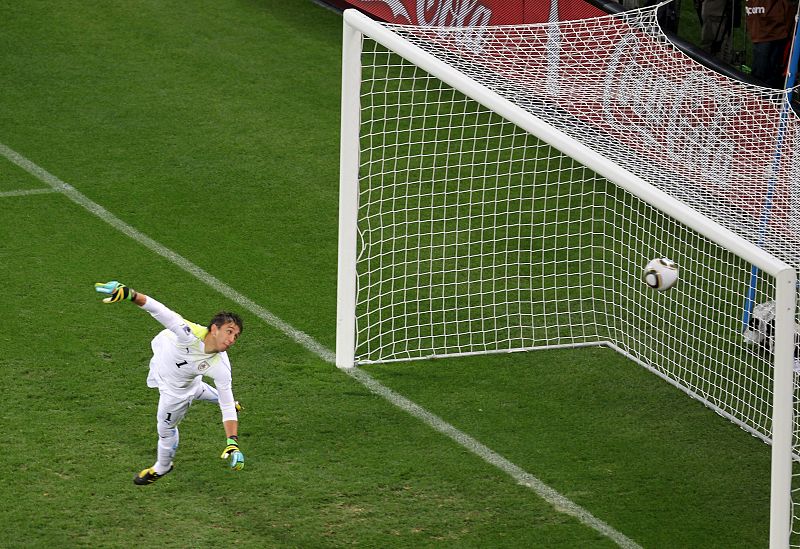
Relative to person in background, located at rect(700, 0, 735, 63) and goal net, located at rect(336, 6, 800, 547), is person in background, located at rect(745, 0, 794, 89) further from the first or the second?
goal net, located at rect(336, 6, 800, 547)

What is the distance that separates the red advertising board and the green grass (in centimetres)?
211

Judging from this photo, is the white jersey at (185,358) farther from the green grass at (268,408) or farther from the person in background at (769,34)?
the person in background at (769,34)

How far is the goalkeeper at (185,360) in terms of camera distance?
7.40 metres

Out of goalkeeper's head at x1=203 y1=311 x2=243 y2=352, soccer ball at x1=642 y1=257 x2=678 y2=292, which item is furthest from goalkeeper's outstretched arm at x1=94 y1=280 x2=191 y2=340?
soccer ball at x1=642 y1=257 x2=678 y2=292

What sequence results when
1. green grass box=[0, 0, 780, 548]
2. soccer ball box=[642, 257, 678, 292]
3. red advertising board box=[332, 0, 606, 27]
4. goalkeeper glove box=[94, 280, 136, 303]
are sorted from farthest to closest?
red advertising board box=[332, 0, 606, 27] < soccer ball box=[642, 257, 678, 292] < green grass box=[0, 0, 780, 548] < goalkeeper glove box=[94, 280, 136, 303]

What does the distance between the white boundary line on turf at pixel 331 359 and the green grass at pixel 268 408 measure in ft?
0.25

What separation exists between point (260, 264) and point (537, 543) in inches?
165

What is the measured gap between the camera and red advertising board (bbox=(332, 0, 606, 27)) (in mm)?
14016

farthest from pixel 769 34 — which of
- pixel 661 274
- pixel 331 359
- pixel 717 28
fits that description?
pixel 331 359

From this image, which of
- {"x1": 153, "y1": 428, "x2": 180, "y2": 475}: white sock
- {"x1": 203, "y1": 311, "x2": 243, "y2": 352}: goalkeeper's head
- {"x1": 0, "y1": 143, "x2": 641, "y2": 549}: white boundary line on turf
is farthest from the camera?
{"x1": 0, "y1": 143, "x2": 641, "y2": 549}: white boundary line on turf

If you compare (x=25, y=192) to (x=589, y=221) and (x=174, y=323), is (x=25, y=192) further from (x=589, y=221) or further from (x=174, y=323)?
(x=174, y=323)

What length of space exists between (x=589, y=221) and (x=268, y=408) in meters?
3.89

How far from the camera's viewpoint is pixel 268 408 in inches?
361

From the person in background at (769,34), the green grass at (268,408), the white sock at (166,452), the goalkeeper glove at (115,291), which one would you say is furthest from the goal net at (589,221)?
the goalkeeper glove at (115,291)
